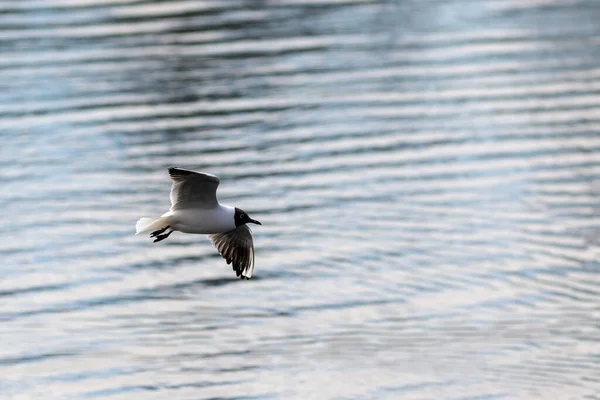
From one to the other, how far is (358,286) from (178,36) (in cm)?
1786

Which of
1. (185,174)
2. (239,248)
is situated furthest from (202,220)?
(239,248)

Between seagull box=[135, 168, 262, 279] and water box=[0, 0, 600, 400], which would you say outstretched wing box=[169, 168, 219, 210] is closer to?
seagull box=[135, 168, 262, 279]

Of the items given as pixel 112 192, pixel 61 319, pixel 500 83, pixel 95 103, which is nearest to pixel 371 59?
pixel 500 83

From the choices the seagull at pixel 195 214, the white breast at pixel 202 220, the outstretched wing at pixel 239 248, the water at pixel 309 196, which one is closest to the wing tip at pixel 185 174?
the seagull at pixel 195 214

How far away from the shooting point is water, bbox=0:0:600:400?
75.7ft

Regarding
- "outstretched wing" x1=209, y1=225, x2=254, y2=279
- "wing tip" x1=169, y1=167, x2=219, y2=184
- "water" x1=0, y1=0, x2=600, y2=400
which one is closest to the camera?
"wing tip" x1=169, y1=167, x2=219, y2=184

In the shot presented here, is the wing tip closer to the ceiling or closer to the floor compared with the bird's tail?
closer to the ceiling

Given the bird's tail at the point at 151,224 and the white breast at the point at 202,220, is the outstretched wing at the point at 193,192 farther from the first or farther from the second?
the bird's tail at the point at 151,224

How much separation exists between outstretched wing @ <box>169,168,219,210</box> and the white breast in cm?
9

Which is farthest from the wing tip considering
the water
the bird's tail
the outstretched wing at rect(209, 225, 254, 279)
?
the water

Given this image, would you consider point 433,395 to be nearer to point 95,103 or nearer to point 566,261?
point 566,261

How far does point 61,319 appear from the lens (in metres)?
24.6

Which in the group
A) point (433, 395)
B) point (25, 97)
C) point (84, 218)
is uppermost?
point (25, 97)

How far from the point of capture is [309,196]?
96.8 ft
